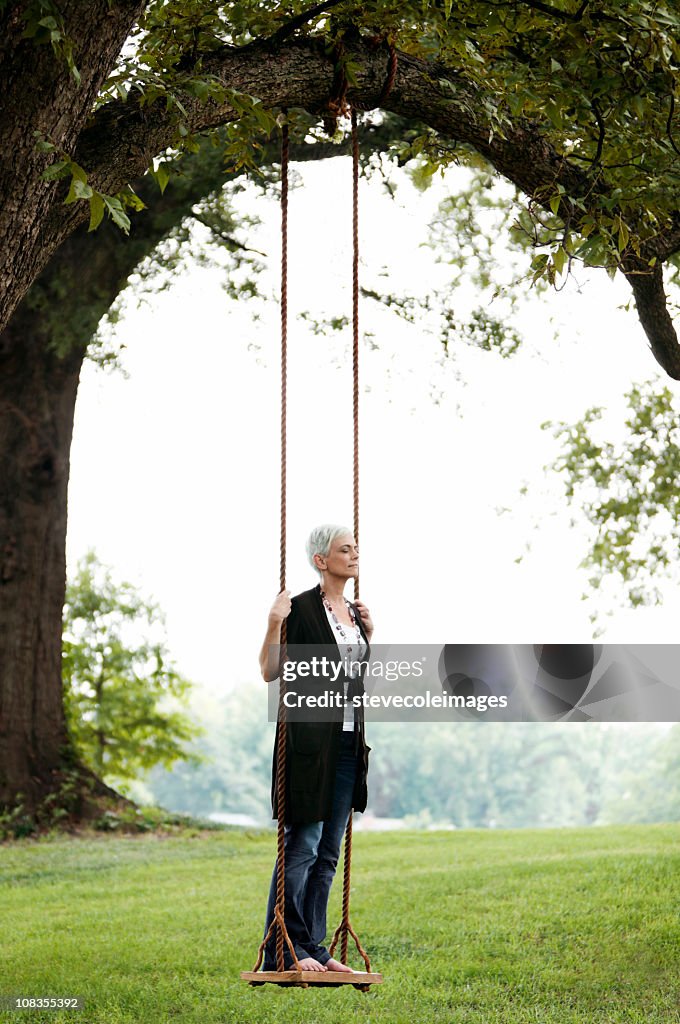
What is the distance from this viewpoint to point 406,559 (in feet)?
110

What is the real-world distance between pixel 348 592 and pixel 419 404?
6.31 metres

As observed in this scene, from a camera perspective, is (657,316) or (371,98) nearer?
(371,98)

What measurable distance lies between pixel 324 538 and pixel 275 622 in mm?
419

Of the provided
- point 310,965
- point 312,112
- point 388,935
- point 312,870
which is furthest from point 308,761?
point 312,112

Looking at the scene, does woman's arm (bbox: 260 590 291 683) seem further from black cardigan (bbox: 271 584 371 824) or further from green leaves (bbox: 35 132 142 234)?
green leaves (bbox: 35 132 142 234)

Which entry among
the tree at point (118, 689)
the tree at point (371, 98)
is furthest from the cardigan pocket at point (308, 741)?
the tree at point (118, 689)

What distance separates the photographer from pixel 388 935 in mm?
5668

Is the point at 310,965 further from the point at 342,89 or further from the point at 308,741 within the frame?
the point at 342,89

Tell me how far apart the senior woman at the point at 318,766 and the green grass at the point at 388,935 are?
2.57 feet

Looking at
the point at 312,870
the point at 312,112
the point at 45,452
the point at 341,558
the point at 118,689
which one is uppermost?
the point at 45,452

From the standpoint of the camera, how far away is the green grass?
15.5 feet

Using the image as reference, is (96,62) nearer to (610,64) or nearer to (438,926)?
(610,64)

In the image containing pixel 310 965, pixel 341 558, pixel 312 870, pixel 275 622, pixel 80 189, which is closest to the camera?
pixel 80 189

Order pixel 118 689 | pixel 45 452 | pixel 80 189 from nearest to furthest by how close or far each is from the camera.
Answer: pixel 80 189 < pixel 45 452 < pixel 118 689
